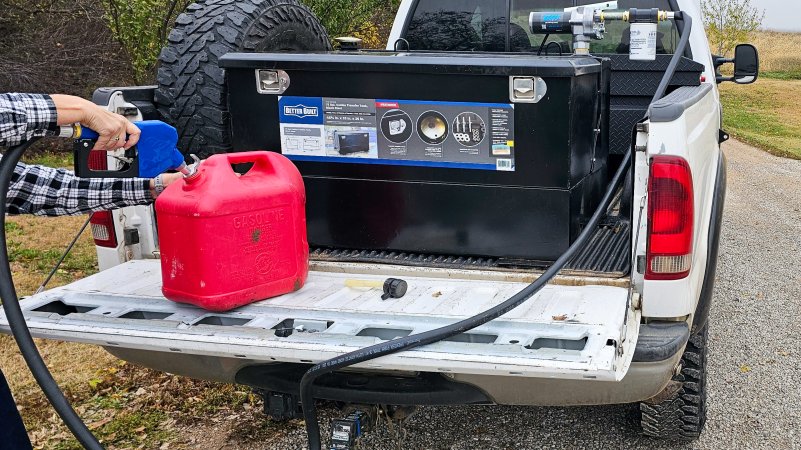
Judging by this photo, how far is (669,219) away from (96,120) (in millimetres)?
1841

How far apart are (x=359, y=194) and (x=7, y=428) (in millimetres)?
1530

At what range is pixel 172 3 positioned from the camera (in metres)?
8.21

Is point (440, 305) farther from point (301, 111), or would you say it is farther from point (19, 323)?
point (19, 323)

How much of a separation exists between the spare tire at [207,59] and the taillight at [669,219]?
1.87 m

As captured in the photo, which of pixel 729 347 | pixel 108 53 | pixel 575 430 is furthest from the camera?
pixel 108 53

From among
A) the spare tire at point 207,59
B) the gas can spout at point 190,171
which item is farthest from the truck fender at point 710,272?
the spare tire at point 207,59

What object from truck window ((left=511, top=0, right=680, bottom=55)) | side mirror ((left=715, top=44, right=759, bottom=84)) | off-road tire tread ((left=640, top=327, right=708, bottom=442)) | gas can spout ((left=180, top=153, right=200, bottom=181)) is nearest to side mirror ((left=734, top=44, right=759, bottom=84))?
side mirror ((left=715, top=44, right=759, bottom=84))

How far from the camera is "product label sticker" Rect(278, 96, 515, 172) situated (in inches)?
122

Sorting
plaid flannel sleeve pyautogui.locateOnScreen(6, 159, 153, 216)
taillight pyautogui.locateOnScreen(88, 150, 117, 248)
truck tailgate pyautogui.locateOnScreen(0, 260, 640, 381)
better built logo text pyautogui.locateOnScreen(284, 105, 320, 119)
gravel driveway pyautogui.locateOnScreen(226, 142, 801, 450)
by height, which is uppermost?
better built logo text pyautogui.locateOnScreen(284, 105, 320, 119)

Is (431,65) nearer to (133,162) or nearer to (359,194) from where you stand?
(359,194)

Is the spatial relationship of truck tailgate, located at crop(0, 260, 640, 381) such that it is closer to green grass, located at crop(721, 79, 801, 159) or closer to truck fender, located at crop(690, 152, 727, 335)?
truck fender, located at crop(690, 152, 727, 335)

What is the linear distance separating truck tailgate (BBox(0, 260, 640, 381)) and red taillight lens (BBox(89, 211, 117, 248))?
0.27m

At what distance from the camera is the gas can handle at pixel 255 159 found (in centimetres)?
297

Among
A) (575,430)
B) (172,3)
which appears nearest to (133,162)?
(575,430)
